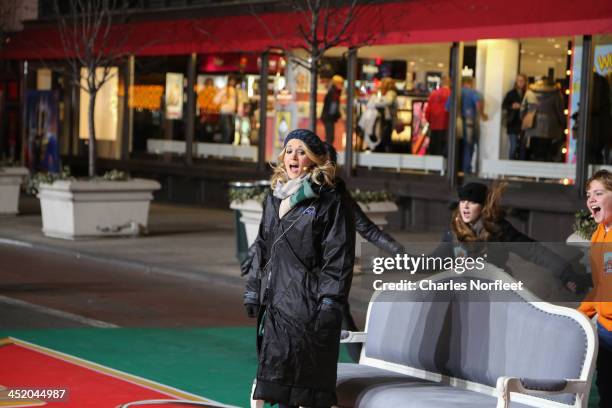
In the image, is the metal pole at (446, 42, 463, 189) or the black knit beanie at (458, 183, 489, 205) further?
the metal pole at (446, 42, 463, 189)

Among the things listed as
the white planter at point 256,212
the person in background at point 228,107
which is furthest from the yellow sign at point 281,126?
the white planter at point 256,212

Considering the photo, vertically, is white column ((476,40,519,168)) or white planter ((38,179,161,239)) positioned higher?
white column ((476,40,519,168))

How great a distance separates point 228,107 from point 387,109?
17.8 ft

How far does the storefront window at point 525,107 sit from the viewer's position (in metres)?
20.6

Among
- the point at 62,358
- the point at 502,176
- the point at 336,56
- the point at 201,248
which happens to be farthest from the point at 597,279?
the point at 336,56

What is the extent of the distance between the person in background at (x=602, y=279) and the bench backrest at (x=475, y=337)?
0.45 metres

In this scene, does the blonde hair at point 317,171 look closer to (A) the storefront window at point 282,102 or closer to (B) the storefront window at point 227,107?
(A) the storefront window at point 282,102

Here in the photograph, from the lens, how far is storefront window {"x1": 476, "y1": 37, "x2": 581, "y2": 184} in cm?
2056

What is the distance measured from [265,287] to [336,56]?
1867cm

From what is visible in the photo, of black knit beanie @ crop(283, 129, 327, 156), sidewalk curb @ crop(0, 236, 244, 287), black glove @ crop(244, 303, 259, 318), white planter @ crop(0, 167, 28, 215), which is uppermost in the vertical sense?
black knit beanie @ crop(283, 129, 327, 156)

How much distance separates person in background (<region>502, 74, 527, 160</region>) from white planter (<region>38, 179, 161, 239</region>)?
20.4 feet

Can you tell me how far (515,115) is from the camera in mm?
21672

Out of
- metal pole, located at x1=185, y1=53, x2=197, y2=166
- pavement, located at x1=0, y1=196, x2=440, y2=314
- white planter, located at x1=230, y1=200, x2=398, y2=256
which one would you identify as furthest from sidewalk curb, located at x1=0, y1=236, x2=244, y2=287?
metal pole, located at x1=185, y1=53, x2=197, y2=166

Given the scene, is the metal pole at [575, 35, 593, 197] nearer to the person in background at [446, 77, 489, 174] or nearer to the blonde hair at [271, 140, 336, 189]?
the person in background at [446, 77, 489, 174]
